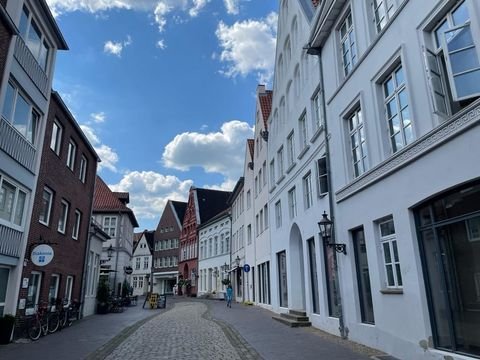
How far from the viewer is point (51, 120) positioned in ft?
49.1

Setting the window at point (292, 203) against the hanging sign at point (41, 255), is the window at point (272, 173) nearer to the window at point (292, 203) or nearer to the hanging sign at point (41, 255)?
the window at point (292, 203)

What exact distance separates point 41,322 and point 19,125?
658 cm

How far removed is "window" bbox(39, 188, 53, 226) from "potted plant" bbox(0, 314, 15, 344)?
13.8 ft

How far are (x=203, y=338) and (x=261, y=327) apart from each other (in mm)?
3313

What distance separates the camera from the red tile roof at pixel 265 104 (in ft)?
93.5

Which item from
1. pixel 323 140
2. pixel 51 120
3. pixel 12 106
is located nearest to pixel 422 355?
pixel 323 140

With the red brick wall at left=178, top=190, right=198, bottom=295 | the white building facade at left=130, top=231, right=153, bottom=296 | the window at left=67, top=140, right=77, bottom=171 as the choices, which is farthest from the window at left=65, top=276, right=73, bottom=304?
the white building facade at left=130, top=231, right=153, bottom=296

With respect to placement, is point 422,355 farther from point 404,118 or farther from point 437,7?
point 437,7

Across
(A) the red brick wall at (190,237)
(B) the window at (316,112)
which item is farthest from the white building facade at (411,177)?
(A) the red brick wall at (190,237)

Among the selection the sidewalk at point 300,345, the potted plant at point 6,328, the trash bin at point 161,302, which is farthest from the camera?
the trash bin at point 161,302

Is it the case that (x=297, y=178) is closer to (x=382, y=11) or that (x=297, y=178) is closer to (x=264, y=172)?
(x=382, y=11)

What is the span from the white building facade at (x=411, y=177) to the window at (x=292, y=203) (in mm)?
6249

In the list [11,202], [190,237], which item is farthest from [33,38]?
[190,237]

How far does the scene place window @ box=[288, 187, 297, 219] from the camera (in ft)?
61.1
